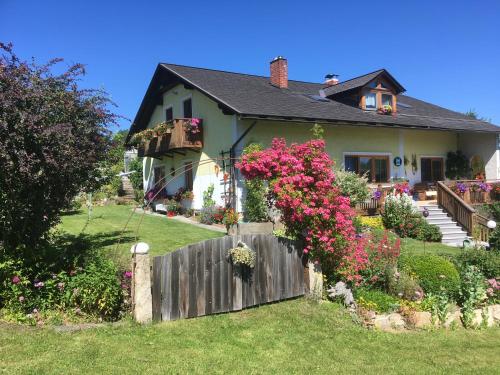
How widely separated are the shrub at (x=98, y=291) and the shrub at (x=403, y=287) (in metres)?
4.54

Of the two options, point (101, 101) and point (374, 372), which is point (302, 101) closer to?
point (101, 101)

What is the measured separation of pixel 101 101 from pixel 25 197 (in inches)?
78.8

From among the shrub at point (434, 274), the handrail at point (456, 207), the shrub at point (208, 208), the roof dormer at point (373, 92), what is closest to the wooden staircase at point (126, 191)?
the shrub at point (208, 208)

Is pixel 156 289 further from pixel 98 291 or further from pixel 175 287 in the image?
pixel 98 291

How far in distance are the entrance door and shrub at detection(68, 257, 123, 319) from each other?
18.4 meters

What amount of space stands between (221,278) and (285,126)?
1094cm

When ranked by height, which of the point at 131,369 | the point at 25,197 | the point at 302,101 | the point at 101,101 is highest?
the point at 302,101

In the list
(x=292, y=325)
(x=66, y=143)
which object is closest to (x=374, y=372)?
(x=292, y=325)

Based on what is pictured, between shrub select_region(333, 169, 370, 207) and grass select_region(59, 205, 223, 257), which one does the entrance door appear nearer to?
shrub select_region(333, 169, 370, 207)

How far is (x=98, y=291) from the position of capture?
224 inches

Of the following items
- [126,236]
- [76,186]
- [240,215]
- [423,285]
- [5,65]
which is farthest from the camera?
[240,215]

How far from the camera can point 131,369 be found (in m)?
4.43

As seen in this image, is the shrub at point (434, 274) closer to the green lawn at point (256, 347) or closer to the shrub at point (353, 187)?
the green lawn at point (256, 347)

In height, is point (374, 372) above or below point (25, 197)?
below
